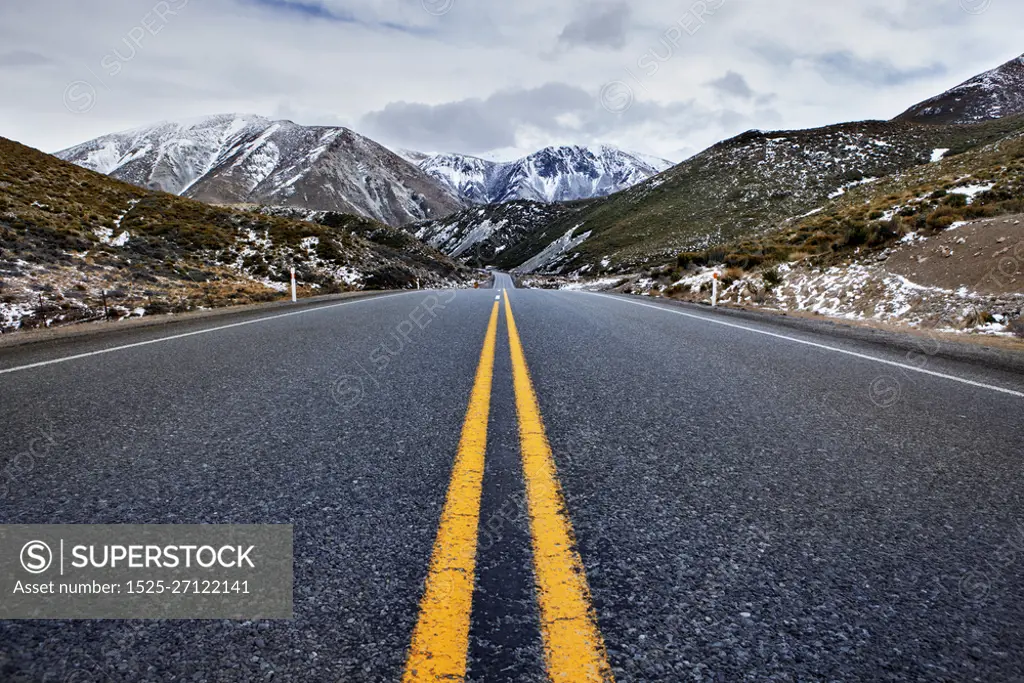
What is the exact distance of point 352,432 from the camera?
3350 millimetres

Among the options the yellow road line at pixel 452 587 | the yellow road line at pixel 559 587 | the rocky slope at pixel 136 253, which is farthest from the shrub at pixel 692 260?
the yellow road line at pixel 452 587

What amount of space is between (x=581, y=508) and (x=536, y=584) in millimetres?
619

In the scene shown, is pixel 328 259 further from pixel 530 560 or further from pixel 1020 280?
pixel 530 560

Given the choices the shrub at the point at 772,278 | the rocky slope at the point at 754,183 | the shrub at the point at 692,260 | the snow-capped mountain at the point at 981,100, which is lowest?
the shrub at the point at 772,278

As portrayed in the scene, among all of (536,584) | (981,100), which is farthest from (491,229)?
(536,584)

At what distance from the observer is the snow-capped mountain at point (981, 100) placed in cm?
13850

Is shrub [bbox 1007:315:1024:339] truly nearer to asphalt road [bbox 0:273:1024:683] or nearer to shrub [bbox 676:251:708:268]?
asphalt road [bbox 0:273:1024:683]

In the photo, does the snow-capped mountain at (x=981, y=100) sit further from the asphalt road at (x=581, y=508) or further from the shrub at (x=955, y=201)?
the asphalt road at (x=581, y=508)

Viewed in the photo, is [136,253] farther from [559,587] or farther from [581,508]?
[559,587]

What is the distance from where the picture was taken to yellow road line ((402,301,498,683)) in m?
1.36

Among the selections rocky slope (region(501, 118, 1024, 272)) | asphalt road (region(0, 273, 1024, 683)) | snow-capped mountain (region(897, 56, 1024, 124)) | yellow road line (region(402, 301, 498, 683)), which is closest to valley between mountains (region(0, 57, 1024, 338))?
rocky slope (region(501, 118, 1024, 272))

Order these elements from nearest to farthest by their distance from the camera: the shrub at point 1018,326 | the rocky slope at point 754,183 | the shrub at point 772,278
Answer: the shrub at point 1018,326, the shrub at point 772,278, the rocky slope at point 754,183

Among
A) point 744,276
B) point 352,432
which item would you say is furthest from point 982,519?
point 744,276

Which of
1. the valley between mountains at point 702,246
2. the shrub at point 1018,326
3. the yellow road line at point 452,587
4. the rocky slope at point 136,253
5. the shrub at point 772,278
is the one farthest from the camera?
the shrub at point 772,278
